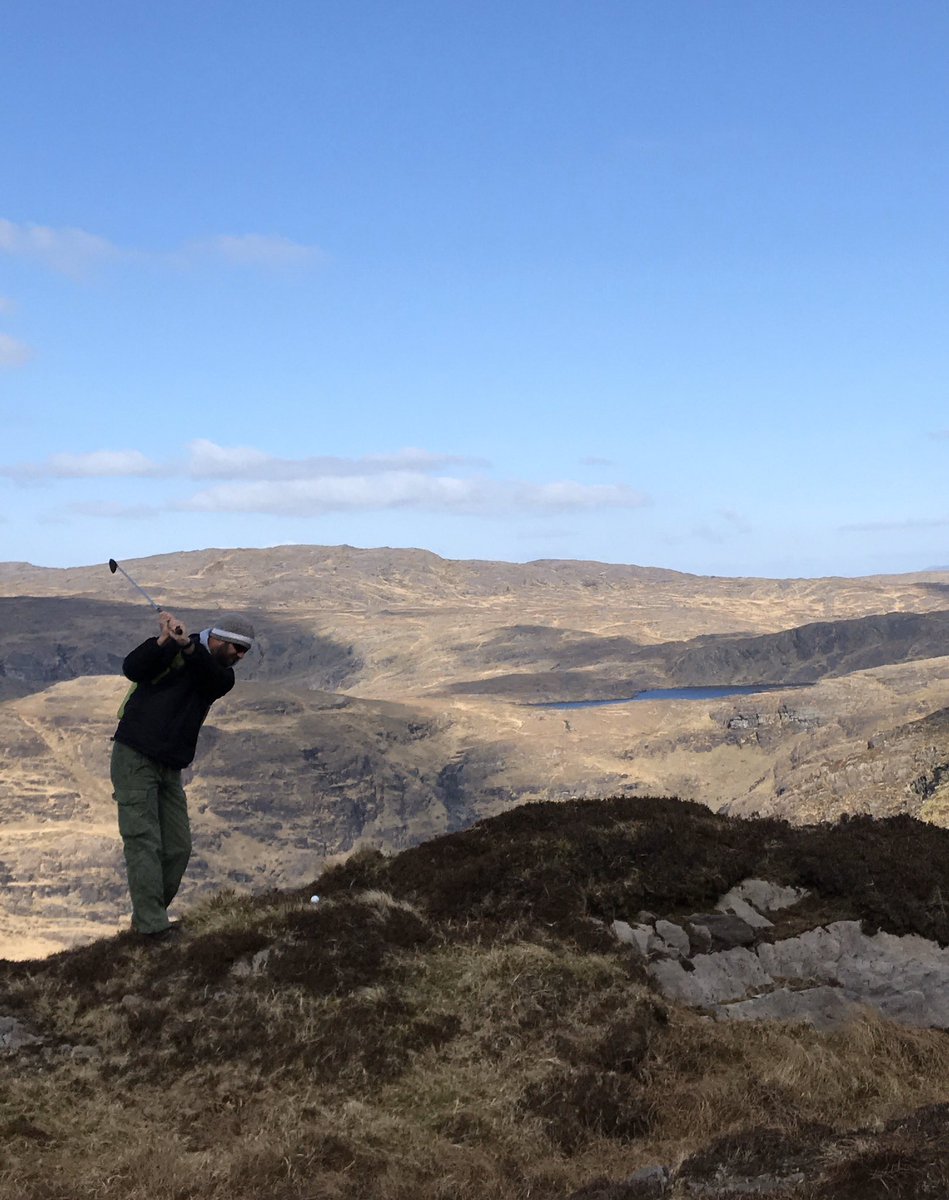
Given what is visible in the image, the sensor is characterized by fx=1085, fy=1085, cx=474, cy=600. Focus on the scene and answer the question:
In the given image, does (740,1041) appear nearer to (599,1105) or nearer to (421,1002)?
(599,1105)

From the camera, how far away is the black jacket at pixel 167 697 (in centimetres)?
1050

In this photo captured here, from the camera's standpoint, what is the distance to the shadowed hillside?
6766 millimetres

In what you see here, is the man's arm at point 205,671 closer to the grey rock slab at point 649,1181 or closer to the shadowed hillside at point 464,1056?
the shadowed hillside at point 464,1056

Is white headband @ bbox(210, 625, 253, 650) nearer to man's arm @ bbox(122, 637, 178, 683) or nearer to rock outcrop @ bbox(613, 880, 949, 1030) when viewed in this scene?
man's arm @ bbox(122, 637, 178, 683)

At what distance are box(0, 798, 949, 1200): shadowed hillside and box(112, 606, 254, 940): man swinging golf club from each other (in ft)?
2.45

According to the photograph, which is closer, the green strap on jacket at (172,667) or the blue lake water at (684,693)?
the green strap on jacket at (172,667)

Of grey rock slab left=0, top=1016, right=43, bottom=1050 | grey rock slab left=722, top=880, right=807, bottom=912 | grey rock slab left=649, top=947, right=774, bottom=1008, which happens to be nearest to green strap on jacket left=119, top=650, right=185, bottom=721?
grey rock slab left=0, top=1016, right=43, bottom=1050

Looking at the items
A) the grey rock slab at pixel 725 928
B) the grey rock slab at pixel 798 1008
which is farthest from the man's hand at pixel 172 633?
the grey rock slab at pixel 798 1008

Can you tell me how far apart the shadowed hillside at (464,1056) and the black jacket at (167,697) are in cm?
196

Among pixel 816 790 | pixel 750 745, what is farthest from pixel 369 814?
pixel 816 790

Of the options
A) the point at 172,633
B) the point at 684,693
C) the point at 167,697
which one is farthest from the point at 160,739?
the point at 684,693

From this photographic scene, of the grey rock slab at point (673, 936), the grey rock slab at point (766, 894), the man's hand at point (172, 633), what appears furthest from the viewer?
the grey rock slab at point (766, 894)

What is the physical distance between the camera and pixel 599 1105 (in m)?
7.90

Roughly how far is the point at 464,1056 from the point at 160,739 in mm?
4213
